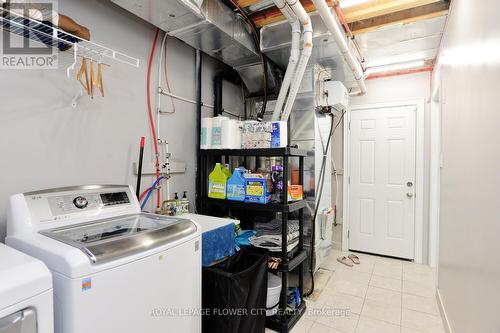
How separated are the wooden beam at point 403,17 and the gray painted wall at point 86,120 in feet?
5.49

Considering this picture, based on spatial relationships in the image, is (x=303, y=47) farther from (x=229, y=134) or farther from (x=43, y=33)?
(x=43, y=33)

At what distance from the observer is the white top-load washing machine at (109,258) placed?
89 centimetres

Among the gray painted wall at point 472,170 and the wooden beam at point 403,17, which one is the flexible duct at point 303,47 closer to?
the wooden beam at point 403,17

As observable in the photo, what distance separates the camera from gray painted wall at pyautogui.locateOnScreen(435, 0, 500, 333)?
1.18 m

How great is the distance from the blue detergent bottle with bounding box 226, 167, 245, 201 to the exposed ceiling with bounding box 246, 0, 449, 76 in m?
1.29

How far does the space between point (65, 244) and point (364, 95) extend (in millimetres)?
3913

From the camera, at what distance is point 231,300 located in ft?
5.10

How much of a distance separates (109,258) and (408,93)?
3.96 m

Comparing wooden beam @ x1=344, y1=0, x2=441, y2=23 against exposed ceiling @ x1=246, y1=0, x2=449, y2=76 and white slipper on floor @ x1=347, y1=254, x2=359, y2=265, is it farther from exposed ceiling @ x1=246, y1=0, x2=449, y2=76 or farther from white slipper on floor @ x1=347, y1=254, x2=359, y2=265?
white slipper on floor @ x1=347, y1=254, x2=359, y2=265

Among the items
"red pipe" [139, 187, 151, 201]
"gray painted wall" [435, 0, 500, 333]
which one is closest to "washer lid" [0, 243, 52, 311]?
"red pipe" [139, 187, 151, 201]

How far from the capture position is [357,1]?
2006 mm

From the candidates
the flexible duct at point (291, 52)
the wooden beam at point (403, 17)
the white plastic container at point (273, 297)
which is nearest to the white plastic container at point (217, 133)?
the flexible duct at point (291, 52)

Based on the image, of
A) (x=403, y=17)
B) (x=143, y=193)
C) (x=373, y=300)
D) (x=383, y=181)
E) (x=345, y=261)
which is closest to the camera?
(x=143, y=193)

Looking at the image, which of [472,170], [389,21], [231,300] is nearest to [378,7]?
[389,21]
